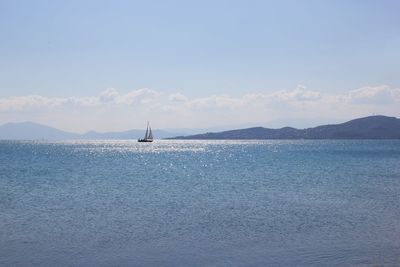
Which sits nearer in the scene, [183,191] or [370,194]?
[370,194]

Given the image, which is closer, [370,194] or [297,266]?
[297,266]

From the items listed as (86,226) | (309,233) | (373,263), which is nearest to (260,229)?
(309,233)

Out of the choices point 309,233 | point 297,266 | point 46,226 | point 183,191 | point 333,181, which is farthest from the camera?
point 333,181

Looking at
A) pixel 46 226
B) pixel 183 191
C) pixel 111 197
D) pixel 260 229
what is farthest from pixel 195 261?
pixel 183 191

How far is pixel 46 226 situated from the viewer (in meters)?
34.6

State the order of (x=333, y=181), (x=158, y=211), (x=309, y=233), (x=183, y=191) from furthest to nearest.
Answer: (x=333, y=181), (x=183, y=191), (x=158, y=211), (x=309, y=233)

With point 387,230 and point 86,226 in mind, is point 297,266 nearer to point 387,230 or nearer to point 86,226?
point 387,230

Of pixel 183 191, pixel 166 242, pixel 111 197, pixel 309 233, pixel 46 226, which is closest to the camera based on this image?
pixel 166 242

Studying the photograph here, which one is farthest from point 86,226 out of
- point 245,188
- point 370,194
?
point 370,194

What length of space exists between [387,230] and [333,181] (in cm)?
3714

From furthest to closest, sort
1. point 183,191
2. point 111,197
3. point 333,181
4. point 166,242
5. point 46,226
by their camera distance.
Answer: point 333,181
point 183,191
point 111,197
point 46,226
point 166,242

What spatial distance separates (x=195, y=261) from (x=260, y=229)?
31.5 ft

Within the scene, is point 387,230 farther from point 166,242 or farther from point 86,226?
point 86,226

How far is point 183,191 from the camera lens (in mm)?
57250
